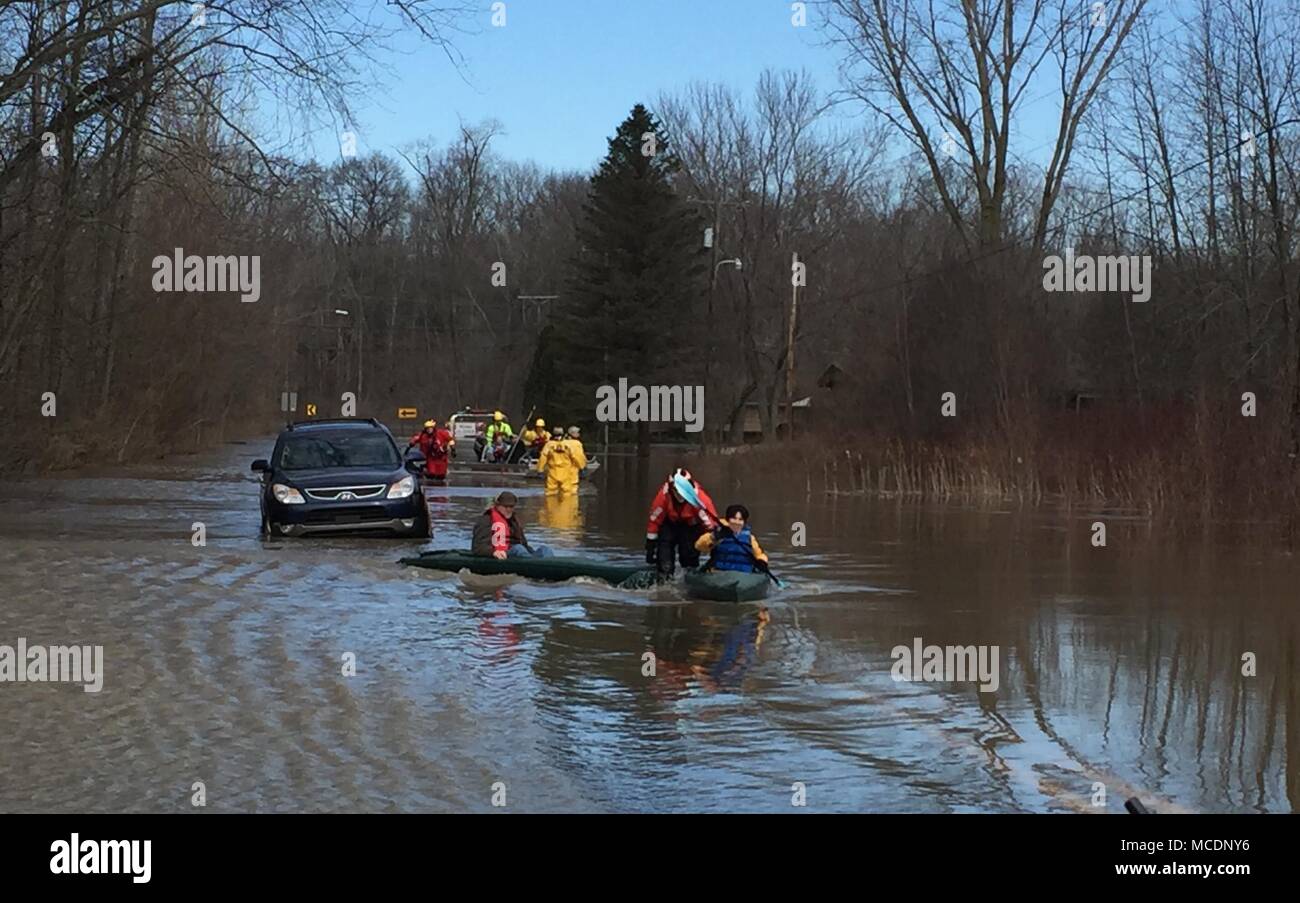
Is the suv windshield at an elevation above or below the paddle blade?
above

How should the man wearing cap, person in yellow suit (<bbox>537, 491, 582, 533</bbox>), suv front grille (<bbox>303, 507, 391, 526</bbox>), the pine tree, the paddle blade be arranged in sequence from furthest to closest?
1. the pine tree
2. person in yellow suit (<bbox>537, 491, 582, 533</bbox>)
3. suv front grille (<bbox>303, 507, 391, 526</bbox>)
4. the man wearing cap
5. the paddle blade

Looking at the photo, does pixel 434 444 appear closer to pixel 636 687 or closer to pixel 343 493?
pixel 343 493

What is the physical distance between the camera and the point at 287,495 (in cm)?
2344

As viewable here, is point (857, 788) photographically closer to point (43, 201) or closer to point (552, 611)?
point (552, 611)

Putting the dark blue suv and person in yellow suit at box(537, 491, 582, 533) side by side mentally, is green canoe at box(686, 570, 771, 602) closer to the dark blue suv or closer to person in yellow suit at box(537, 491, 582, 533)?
the dark blue suv

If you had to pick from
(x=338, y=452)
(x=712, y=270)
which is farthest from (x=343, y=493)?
(x=712, y=270)

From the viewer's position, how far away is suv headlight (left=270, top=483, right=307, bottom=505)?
23328 millimetres

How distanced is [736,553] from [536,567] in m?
2.51

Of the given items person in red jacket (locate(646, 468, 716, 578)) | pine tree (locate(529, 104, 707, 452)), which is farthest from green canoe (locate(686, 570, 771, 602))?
pine tree (locate(529, 104, 707, 452))

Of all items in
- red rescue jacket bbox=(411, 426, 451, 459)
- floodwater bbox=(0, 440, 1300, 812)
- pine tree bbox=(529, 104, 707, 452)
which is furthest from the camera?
pine tree bbox=(529, 104, 707, 452)

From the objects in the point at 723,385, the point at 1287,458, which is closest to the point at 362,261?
the point at 723,385

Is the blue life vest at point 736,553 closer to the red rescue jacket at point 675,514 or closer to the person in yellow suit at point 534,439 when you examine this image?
the red rescue jacket at point 675,514

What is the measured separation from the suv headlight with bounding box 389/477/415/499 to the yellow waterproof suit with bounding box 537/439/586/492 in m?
13.0

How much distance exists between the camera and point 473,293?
10112cm
